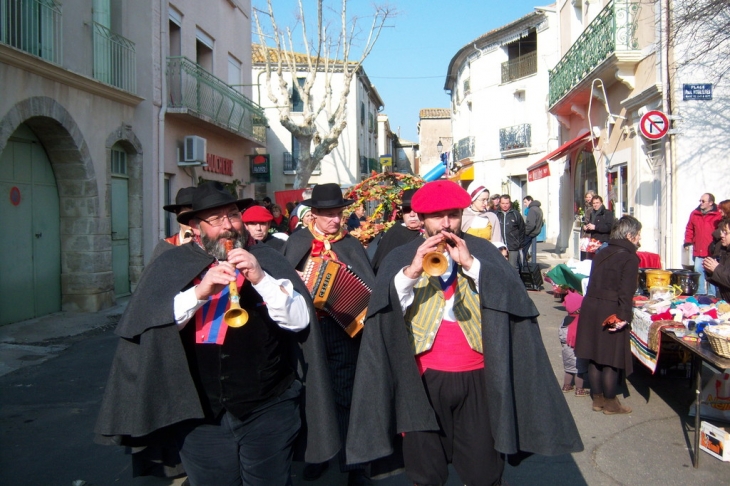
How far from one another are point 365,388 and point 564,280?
22.3 ft

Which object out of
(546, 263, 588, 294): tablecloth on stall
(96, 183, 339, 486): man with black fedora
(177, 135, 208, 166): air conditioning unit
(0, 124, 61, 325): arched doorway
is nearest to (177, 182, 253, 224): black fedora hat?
(96, 183, 339, 486): man with black fedora

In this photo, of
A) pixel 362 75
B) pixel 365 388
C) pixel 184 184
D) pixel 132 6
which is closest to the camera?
pixel 365 388

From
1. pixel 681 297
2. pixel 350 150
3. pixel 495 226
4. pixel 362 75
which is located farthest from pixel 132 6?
pixel 362 75

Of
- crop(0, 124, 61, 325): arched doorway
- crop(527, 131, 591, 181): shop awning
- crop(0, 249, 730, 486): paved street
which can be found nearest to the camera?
crop(0, 249, 730, 486): paved street

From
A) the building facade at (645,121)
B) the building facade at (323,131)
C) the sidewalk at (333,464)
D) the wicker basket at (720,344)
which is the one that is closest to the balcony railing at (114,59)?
the sidewalk at (333,464)

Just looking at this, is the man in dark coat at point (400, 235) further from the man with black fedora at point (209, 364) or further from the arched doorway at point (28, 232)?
the arched doorway at point (28, 232)

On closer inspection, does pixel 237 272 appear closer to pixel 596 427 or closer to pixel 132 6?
pixel 596 427

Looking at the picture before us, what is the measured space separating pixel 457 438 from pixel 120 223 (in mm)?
11134

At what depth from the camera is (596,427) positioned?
5.56 metres

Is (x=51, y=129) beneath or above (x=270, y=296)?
above

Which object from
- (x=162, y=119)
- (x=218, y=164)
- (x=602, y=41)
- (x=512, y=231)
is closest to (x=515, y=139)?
(x=602, y=41)

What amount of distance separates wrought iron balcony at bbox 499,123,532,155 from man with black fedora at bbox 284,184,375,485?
27154 mm

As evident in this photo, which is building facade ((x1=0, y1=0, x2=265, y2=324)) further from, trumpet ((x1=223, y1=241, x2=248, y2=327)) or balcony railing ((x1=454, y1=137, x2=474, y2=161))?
balcony railing ((x1=454, y1=137, x2=474, y2=161))

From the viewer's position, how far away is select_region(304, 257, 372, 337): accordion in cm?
432
